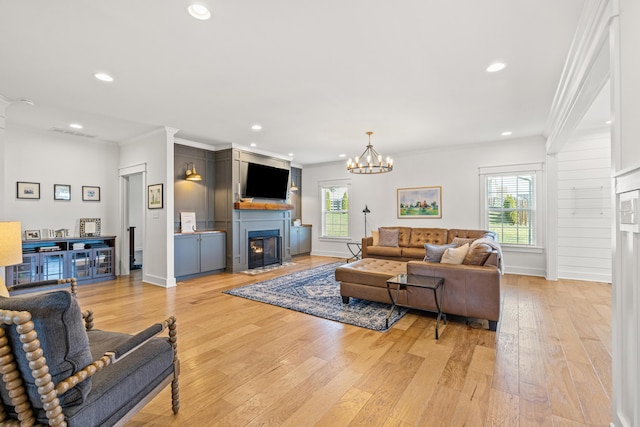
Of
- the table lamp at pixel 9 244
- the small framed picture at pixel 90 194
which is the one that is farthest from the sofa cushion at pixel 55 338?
the small framed picture at pixel 90 194

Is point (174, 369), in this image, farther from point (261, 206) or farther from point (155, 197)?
point (261, 206)

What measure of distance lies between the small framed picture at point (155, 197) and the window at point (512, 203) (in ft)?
20.8

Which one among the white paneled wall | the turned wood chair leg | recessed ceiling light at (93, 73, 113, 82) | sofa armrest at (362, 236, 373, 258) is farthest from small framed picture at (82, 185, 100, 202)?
the white paneled wall

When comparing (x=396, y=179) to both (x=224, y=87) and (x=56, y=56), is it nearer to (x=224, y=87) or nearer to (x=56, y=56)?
(x=224, y=87)

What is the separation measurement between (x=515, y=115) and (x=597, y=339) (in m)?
3.16

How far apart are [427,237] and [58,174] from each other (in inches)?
284

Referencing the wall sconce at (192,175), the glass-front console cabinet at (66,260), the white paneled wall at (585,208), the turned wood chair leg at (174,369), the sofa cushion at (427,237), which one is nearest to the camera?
the turned wood chair leg at (174,369)

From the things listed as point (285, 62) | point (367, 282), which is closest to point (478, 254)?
point (367, 282)

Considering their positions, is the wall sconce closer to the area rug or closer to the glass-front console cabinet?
the glass-front console cabinet

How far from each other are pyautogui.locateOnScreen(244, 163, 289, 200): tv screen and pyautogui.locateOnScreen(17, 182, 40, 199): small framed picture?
3.55m

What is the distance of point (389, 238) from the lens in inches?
255

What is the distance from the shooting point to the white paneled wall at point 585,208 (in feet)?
16.7

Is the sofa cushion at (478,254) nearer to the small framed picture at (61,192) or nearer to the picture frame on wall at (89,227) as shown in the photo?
the picture frame on wall at (89,227)

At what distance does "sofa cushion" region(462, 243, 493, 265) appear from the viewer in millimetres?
3299
